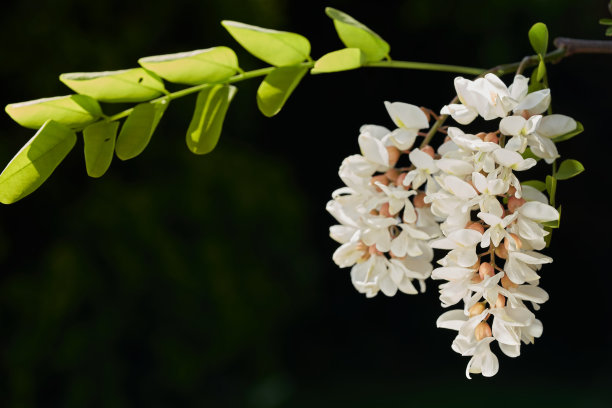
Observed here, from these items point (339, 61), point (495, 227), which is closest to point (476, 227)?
point (495, 227)

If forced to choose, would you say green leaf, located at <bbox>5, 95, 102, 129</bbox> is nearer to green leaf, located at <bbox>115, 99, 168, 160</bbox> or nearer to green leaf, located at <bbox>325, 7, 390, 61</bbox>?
green leaf, located at <bbox>115, 99, 168, 160</bbox>

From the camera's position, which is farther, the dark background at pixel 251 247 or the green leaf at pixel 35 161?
the dark background at pixel 251 247

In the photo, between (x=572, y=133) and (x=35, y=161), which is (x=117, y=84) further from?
(x=572, y=133)

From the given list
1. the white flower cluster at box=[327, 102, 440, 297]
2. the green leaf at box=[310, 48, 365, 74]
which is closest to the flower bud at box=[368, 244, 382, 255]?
the white flower cluster at box=[327, 102, 440, 297]

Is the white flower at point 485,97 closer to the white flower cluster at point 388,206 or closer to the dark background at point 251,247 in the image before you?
the white flower cluster at point 388,206

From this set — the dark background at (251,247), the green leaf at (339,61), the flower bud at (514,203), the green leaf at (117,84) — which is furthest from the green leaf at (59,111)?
the dark background at (251,247)
